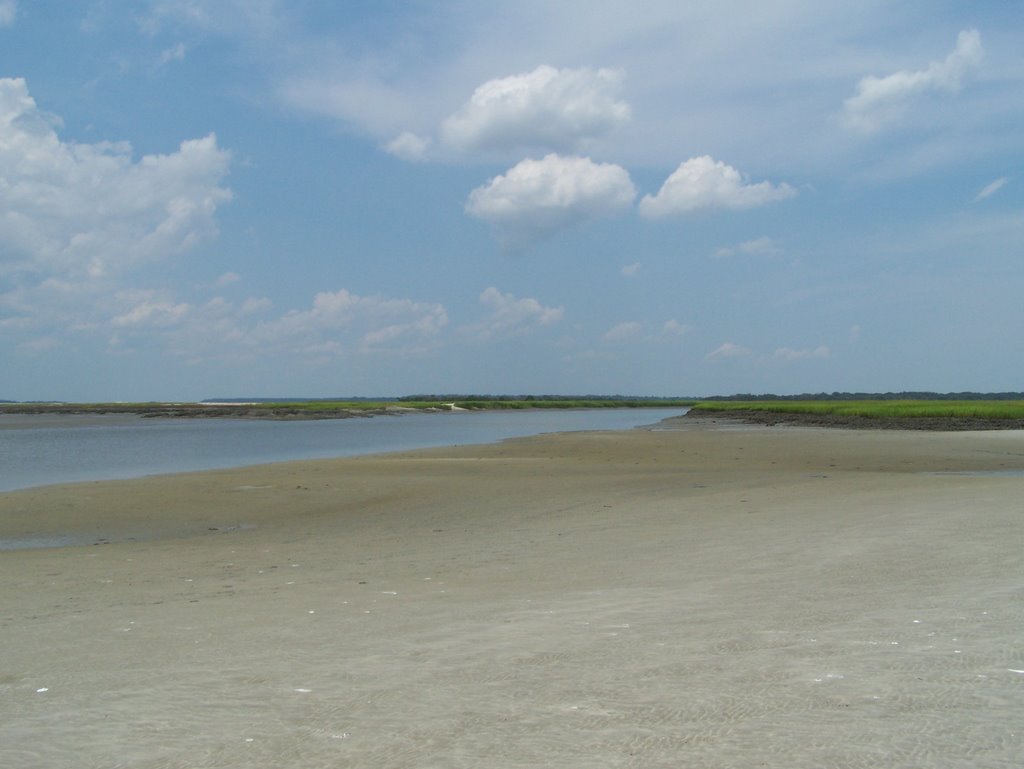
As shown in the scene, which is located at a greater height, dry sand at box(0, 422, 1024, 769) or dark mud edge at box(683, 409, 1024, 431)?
dark mud edge at box(683, 409, 1024, 431)

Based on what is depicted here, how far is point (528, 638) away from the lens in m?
7.74

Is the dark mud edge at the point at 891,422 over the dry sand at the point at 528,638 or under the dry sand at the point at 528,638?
over

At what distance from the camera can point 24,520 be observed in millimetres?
19031

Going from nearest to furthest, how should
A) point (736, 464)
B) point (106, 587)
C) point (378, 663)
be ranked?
point (378, 663)
point (106, 587)
point (736, 464)

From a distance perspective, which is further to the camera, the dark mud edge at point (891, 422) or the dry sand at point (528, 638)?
the dark mud edge at point (891, 422)

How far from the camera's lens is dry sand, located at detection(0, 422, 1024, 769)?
524cm

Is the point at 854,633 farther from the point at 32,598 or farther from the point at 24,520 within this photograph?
the point at 24,520

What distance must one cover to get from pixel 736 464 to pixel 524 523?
52.2 feet

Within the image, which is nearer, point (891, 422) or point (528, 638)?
point (528, 638)

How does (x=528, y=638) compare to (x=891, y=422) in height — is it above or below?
below

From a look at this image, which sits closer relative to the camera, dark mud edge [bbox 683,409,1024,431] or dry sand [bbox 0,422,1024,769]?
dry sand [bbox 0,422,1024,769]

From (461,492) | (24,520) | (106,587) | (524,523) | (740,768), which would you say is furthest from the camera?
(461,492)

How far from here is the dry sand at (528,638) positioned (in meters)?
5.24

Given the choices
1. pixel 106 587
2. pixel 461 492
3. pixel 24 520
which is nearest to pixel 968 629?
pixel 106 587
